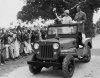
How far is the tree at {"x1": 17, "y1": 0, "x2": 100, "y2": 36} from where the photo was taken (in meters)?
26.9

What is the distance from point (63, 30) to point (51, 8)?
19.7m

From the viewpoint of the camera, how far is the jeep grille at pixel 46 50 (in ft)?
30.3

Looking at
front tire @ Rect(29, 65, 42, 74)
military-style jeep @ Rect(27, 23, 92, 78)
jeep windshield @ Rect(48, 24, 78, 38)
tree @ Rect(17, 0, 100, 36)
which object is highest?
tree @ Rect(17, 0, 100, 36)

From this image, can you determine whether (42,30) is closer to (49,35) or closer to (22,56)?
(22,56)

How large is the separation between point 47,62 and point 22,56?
18.8ft

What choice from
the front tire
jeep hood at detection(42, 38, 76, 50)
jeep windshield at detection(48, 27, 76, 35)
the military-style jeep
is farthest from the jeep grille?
jeep windshield at detection(48, 27, 76, 35)

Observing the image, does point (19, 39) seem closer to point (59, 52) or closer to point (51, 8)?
point (59, 52)

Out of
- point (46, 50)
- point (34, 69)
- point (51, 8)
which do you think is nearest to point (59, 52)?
point (46, 50)

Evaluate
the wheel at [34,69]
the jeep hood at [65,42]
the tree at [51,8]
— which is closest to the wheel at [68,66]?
the jeep hood at [65,42]

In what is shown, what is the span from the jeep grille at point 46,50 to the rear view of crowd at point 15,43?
3299 mm

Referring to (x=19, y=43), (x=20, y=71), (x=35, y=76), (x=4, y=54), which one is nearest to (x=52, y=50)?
(x=35, y=76)

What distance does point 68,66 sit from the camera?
8984mm

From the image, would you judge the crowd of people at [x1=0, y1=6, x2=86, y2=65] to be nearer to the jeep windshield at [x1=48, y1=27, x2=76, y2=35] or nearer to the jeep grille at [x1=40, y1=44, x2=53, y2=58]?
the jeep windshield at [x1=48, y1=27, x2=76, y2=35]

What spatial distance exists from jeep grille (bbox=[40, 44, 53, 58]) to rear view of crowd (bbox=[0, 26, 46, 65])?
10.8ft
